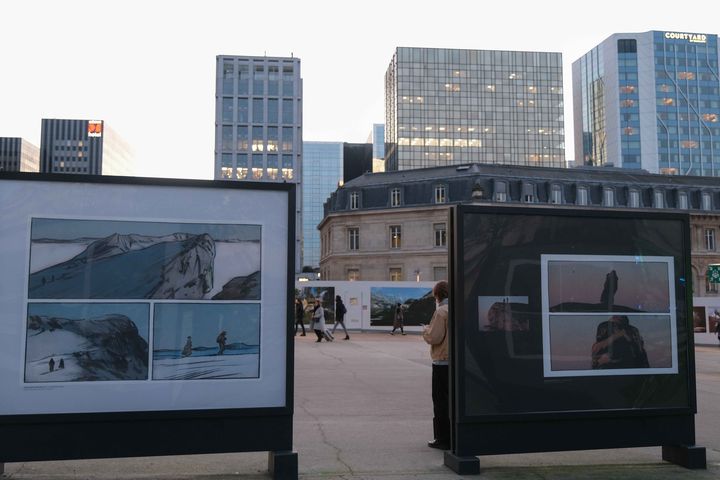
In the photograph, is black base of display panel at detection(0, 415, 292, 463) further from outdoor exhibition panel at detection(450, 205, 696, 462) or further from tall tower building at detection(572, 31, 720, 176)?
tall tower building at detection(572, 31, 720, 176)

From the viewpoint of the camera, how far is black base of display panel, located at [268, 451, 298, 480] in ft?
17.0

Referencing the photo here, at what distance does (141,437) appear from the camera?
4961 mm

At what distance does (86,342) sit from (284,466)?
5.92 feet

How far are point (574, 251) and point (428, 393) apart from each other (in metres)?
5.70

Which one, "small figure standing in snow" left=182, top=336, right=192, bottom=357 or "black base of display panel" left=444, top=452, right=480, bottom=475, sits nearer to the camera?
"small figure standing in snow" left=182, top=336, right=192, bottom=357

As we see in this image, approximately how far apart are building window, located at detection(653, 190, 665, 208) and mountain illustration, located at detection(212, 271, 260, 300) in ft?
216

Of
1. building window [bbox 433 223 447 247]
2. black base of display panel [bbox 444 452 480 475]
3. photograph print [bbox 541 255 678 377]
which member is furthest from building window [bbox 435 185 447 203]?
black base of display panel [bbox 444 452 480 475]

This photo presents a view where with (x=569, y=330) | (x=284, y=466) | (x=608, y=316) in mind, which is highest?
(x=608, y=316)

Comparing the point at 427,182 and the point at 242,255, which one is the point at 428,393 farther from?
the point at 427,182

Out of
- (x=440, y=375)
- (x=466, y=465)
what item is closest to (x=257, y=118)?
(x=440, y=375)

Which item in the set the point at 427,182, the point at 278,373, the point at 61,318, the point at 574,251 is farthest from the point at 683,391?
the point at 427,182

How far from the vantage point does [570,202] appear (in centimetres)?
6225

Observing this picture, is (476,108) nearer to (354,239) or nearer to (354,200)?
(354,200)

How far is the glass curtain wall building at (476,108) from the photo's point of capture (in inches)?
5408
